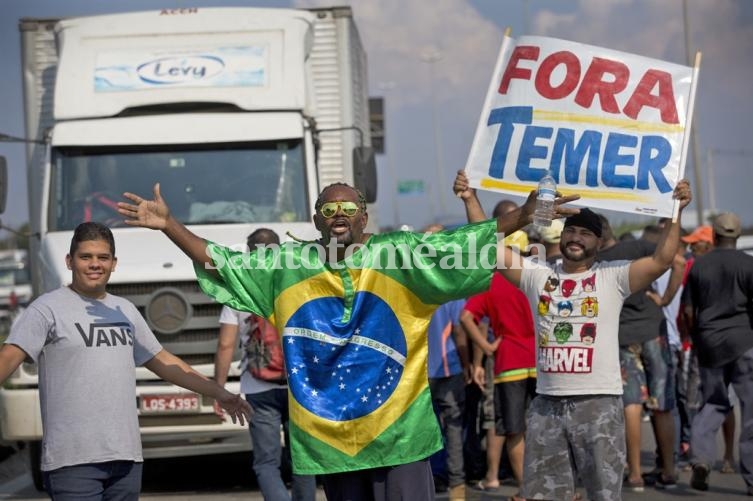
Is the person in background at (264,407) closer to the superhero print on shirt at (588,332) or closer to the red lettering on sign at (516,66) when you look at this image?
the red lettering on sign at (516,66)

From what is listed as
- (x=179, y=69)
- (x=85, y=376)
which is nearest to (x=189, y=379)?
(x=85, y=376)

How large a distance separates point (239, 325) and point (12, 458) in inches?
244

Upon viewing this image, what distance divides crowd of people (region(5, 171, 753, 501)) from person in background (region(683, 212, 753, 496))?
0.05 ft

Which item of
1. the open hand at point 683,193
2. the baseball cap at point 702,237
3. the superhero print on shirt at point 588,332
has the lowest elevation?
the superhero print on shirt at point 588,332

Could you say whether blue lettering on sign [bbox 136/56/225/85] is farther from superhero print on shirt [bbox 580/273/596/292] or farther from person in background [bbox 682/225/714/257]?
superhero print on shirt [bbox 580/273/596/292]

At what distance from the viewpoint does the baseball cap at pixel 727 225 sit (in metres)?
9.55

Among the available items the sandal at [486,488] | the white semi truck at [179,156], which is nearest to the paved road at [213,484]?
the sandal at [486,488]

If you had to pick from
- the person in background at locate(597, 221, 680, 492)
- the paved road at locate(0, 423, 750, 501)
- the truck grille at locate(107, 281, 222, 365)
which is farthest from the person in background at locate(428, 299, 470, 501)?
the truck grille at locate(107, 281, 222, 365)

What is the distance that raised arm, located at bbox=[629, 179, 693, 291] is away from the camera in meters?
Result: 6.32

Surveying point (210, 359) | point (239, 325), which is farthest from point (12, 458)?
point (239, 325)

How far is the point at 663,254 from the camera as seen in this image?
20.7ft

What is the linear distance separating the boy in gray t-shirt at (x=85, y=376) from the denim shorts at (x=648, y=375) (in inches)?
187

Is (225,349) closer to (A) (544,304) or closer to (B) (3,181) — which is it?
(A) (544,304)

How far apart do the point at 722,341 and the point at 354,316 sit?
5060 mm
